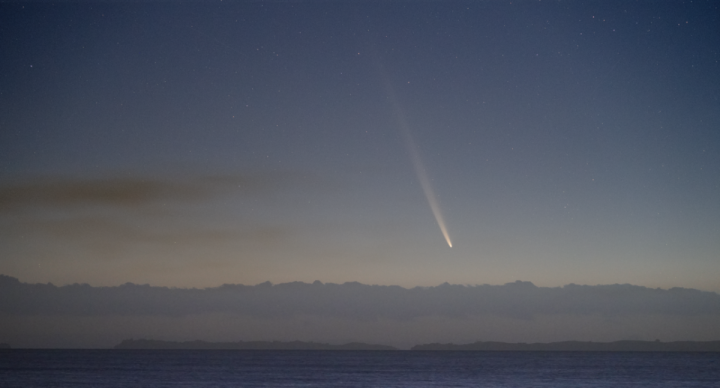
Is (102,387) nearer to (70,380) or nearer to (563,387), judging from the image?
(70,380)

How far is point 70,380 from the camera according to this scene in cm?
7669

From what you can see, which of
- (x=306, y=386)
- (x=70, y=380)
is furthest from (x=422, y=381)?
(x=70, y=380)

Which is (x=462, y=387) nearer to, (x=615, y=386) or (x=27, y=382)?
(x=615, y=386)

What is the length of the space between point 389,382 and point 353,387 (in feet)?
28.6

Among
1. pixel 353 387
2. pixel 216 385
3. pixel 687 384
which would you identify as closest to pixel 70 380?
pixel 216 385

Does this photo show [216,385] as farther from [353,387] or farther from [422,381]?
[422,381]

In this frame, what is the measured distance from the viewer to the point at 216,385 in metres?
70.6

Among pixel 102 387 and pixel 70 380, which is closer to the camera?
pixel 102 387

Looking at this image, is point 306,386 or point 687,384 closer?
point 306,386

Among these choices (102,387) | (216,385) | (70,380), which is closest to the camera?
(102,387)

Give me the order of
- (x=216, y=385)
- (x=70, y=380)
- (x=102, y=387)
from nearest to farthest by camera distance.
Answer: (x=102, y=387) → (x=216, y=385) → (x=70, y=380)

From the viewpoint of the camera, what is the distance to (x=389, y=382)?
76750mm

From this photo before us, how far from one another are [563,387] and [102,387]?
57.0m

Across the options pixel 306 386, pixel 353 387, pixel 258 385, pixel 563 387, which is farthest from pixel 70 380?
pixel 563 387
